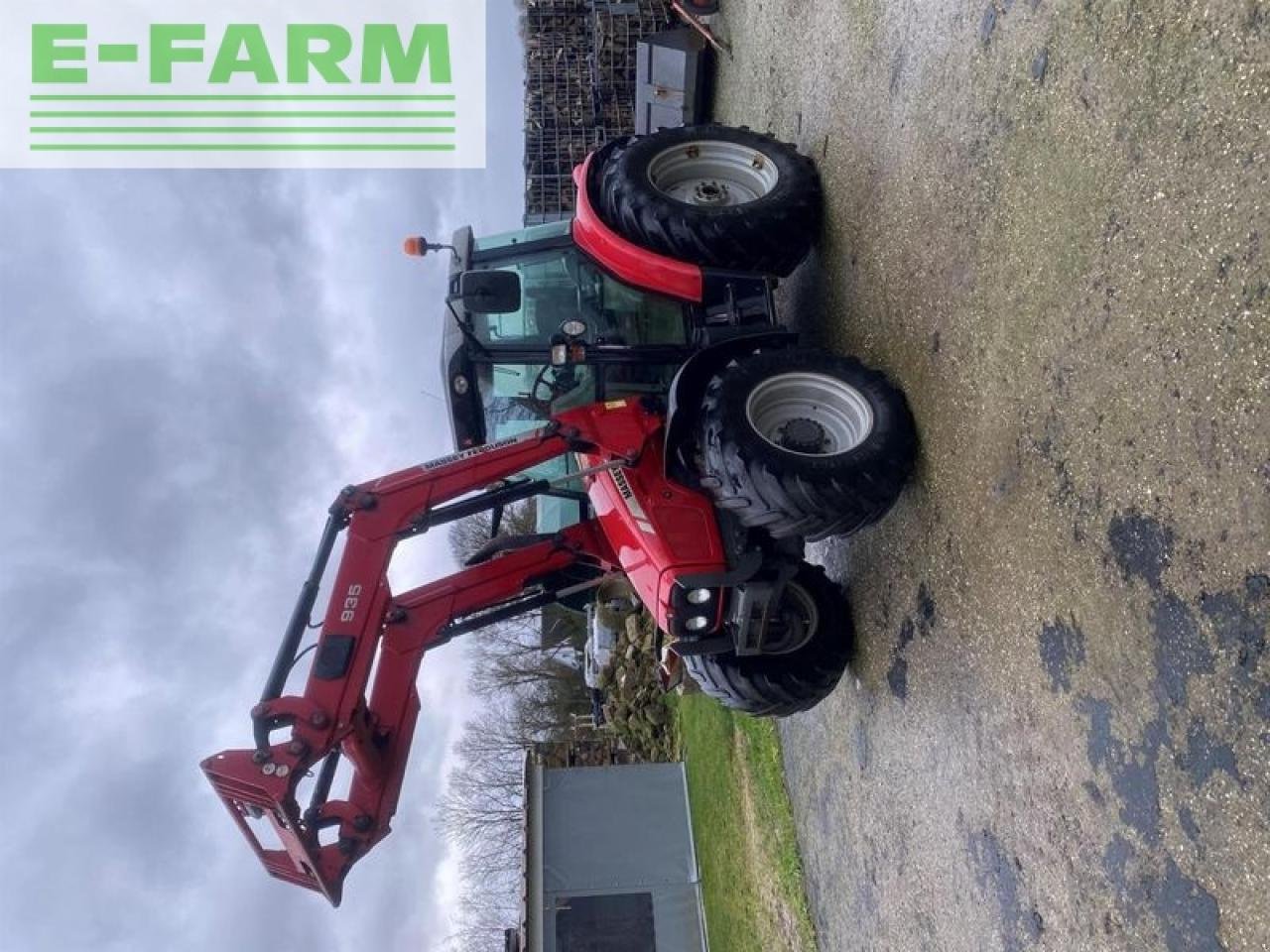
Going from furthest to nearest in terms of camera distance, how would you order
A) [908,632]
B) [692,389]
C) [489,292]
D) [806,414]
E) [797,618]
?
[797,618] → [489,292] → [692,389] → [806,414] → [908,632]

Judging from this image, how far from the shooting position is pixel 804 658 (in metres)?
4.86

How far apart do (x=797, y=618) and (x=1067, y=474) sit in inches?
83.8

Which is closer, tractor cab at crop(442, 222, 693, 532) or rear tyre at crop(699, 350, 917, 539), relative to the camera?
rear tyre at crop(699, 350, 917, 539)

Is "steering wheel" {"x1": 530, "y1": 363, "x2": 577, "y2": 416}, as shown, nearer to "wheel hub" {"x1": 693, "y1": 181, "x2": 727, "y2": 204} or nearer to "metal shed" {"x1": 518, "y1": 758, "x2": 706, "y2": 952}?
"wheel hub" {"x1": 693, "y1": 181, "x2": 727, "y2": 204}

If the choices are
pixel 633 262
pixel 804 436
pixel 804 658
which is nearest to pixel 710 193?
pixel 633 262

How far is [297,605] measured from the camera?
4363 mm

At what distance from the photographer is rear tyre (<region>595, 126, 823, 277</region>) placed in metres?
4.83

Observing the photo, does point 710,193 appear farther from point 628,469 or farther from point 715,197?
point 628,469

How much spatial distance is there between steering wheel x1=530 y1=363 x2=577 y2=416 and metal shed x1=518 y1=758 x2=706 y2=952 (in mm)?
5776

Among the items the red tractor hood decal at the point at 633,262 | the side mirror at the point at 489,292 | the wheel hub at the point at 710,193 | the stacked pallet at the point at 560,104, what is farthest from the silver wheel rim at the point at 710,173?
the stacked pallet at the point at 560,104

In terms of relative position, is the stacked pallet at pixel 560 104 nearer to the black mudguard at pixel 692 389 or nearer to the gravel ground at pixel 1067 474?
the gravel ground at pixel 1067 474

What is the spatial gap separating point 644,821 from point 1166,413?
8.14 metres

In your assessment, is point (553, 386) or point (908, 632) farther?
point (553, 386)

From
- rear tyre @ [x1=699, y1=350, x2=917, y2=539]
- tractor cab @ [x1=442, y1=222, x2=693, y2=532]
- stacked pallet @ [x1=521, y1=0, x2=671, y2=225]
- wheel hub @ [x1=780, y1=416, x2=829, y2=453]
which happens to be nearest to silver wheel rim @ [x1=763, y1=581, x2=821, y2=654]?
rear tyre @ [x1=699, y1=350, x2=917, y2=539]
